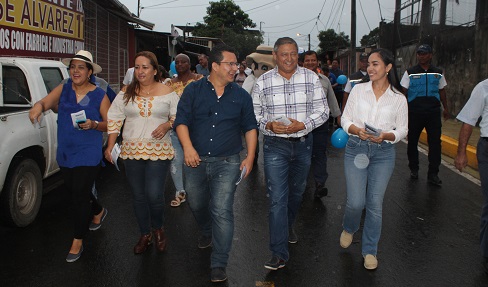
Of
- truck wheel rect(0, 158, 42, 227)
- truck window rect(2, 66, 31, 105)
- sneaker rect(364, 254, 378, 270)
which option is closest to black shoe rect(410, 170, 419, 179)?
sneaker rect(364, 254, 378, 270)

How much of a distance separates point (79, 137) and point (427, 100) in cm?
514

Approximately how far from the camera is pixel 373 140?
398cm

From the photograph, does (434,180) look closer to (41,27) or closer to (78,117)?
(78,117)

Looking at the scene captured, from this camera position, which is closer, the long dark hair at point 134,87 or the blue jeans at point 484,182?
the blue jeans at point 484,182

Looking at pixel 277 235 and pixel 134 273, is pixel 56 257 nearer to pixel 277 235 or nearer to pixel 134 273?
pixel 134 273

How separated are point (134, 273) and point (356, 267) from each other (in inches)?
76.8

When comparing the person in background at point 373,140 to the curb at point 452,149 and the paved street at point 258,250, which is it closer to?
the paved street at point 258,250

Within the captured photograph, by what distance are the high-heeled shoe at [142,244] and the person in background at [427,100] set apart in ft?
15.2

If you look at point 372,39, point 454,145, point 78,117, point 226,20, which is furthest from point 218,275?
point 226,20

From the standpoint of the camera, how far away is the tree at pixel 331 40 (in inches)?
2717

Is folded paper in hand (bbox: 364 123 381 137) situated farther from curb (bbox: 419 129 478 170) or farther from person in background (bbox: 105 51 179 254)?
curb (bbox: 419 129 478 170)

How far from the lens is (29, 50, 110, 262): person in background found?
4230 mm

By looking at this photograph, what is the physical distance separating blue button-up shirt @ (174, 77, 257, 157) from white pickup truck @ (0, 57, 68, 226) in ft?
6.71

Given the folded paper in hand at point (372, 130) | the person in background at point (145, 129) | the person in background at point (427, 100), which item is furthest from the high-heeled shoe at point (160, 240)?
the person in background at point (427, 100)
